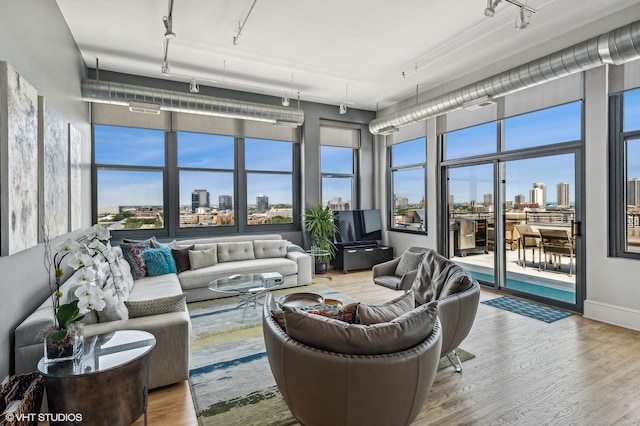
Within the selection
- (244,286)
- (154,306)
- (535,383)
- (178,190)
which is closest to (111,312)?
(154,306)

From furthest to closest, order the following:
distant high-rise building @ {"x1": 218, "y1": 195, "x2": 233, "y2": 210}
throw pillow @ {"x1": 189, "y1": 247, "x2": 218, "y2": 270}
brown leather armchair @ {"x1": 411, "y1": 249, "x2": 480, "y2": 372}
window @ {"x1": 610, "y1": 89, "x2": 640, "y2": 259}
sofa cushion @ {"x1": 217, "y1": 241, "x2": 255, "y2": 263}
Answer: distant high-rise building @ {"x1": 218, "y1": 195, "x2": 233, "y2": 210}
sofa cushion @ {"x1": 217, "y1": 241, "x2": 255, "y2": 263}
throw pillow @ {"x1": 189, "y1": 247, "x2": 218, "y2": 270}
window @ {"x1": 610, "y1": 89, "x2": 640, "y2": 259}
brown leather armchair @ {"x1": 411, "y1": 249, "x2": 480, "y2": 372}

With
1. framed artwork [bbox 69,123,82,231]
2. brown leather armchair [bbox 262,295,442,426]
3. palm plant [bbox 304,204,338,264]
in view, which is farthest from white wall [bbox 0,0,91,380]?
palm plant [bbox 304,204,338,264]

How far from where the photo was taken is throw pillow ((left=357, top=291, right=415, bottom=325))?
1889 millimetres

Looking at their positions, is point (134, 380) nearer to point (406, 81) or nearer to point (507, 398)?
point (507, 398)

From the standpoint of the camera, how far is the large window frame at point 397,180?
6.62 m

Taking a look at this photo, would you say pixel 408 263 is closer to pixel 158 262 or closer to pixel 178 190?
pixel 158 262

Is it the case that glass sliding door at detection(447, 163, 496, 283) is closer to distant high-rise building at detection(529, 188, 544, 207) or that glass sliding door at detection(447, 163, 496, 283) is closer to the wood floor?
distant high-rise building at detection(529, 188, 544, 207)

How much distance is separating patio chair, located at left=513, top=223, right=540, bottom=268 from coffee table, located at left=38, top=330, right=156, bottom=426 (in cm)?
513

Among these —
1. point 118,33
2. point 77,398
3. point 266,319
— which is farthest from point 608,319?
point 118,33

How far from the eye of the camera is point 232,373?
282 cm

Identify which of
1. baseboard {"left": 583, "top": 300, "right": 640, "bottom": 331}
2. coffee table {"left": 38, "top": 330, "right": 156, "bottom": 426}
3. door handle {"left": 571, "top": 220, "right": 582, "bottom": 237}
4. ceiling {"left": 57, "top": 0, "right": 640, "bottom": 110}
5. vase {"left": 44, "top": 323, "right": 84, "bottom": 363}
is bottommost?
baseboard {"left": 583, "top": 300, "right": 640, "bottom": 331}

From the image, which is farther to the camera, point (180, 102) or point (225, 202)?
Result: point (225, 202)

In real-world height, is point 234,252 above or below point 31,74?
below

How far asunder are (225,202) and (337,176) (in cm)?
256
